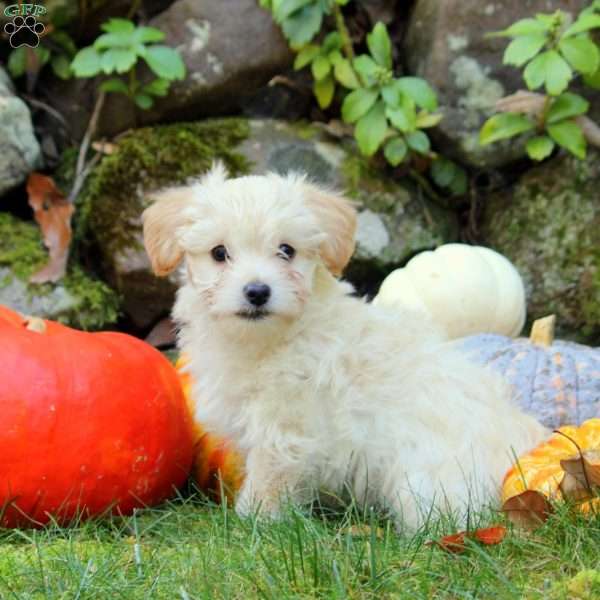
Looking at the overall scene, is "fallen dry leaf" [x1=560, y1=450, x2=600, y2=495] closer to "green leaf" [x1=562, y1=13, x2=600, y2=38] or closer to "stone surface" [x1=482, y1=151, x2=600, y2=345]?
"stone surface" [x1=482, y1=151, x2=600, y2=345]

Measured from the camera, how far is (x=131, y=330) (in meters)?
5.78

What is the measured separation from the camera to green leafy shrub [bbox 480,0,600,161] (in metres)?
4.89

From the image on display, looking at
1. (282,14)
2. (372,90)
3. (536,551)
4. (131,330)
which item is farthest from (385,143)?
(536,551)

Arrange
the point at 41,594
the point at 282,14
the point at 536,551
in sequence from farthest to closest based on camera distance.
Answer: the point at 282,14
the point at 536,551
the point at 41,594

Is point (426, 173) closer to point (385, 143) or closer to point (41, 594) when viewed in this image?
point (385, 143)

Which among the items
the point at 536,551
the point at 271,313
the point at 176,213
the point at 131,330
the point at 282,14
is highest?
the point at 282,14

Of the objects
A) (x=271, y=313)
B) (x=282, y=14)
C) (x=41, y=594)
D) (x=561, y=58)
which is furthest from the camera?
(x=282, y=14)

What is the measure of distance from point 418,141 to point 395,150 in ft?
0.46


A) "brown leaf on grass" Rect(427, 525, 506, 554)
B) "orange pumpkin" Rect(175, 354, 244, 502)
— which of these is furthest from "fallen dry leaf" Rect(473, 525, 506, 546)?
"orange pumpkin" Rect(175, 354, 244, 502)

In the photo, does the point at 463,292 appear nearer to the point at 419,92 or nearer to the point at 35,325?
the point at 419,92

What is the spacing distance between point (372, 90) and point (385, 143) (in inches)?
12.6

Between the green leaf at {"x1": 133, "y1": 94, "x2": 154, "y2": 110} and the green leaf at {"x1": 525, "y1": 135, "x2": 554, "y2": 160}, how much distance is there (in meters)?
2.21

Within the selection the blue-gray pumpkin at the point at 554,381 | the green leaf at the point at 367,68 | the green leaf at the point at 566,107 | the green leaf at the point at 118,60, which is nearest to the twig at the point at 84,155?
the green leaf at the point at 118,60

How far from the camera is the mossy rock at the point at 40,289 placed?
522 centimetres
